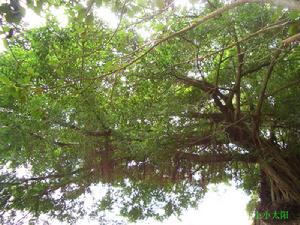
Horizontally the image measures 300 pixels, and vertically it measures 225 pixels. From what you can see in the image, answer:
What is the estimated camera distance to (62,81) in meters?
3.43

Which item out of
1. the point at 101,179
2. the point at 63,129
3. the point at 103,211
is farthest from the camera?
the point at 103,211

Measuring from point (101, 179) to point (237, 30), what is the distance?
2.96 meters

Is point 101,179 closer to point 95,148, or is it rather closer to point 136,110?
point 95,148

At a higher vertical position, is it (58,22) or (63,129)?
(58,22)

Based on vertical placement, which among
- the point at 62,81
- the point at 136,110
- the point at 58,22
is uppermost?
the point at 58,22

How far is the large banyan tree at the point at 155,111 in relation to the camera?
150 inches

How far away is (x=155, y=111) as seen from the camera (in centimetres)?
425

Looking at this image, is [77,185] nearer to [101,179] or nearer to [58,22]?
[101,179]

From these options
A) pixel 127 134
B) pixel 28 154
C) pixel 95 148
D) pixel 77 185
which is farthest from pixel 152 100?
pixel 77 185

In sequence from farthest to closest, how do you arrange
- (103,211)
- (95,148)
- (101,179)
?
(103,211) → (101,179) → (95,148)

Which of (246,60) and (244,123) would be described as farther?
(244,123)

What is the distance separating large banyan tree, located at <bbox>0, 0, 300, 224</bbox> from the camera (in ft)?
12.5

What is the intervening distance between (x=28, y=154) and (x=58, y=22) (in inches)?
64.0

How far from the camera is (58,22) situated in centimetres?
443
